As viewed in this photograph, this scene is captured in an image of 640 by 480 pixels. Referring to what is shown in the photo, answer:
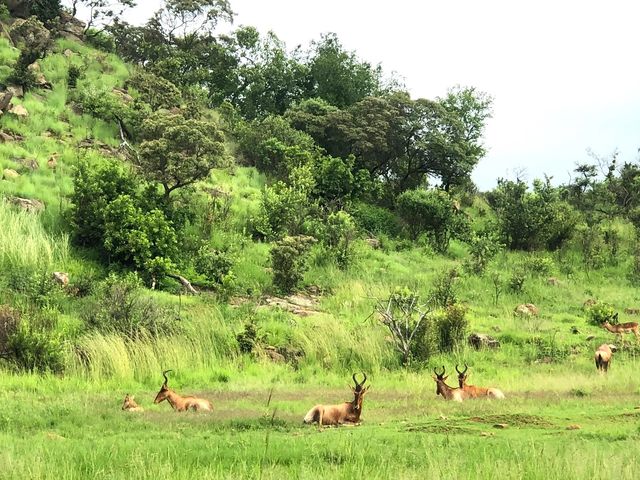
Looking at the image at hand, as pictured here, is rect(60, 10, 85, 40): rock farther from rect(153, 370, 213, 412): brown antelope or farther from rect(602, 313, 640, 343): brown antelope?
rect(602, 313, 640, 343): brown antelope

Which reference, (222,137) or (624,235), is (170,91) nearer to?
(222,137)

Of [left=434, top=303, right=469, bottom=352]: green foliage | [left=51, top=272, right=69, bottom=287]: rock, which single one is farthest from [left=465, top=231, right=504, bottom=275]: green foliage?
[left=51, top=272, right=69, bottom=287]: rock

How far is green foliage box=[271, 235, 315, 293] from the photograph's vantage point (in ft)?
71.8

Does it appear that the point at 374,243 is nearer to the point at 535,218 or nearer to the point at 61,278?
the point at 535,218

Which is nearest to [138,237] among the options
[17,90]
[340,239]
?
[340,239]

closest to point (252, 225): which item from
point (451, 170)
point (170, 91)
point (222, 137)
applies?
point (222, 137)

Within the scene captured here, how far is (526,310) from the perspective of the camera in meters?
22.2

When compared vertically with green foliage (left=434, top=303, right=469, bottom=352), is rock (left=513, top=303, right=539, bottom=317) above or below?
above

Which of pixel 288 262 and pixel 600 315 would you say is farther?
pixel 288 262

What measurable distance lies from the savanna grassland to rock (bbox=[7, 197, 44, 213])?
510 millimetres

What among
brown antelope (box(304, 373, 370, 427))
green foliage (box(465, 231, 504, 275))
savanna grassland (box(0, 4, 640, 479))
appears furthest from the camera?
green foliage (box(465, 231, 504, 275))

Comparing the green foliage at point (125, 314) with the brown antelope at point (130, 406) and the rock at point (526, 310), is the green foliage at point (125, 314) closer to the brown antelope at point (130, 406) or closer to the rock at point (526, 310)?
the brown antelope at point (130, 406)

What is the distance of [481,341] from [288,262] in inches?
282

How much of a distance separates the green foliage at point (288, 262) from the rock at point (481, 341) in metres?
6.62
